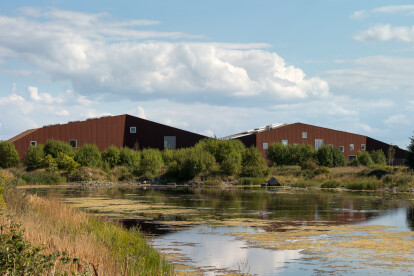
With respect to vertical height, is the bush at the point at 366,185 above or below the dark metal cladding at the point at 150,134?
below

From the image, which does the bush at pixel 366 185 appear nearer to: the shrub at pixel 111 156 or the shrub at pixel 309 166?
the shrub at pixel 309 166

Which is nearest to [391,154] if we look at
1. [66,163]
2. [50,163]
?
[66,163]

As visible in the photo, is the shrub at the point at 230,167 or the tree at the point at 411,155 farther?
the shrub at the point at 230,167

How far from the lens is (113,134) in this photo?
236 ft

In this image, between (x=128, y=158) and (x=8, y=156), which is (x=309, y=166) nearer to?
(x=128, y=158)

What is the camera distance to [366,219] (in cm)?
2412

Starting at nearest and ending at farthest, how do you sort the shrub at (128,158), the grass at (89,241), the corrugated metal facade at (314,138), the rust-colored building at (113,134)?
the grass at (89,241) < the shrub at (128,158) < the rust-colored building at (113,134) < the corrugated metal facade at (314,138)

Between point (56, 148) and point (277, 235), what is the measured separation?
4874 cm

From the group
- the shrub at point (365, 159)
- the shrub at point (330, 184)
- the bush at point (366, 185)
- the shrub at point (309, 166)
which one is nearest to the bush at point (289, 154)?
the shrub at point (365, 159)

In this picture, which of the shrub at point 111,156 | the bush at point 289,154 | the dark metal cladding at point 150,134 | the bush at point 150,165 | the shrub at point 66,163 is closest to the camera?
the shrub at point 66,163

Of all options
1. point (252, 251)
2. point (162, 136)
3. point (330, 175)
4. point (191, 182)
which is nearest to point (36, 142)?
point (162, 136)

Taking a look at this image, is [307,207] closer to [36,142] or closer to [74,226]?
[74,226]

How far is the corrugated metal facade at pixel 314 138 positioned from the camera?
77438 millimetres

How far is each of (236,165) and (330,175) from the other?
1005 centimetres
